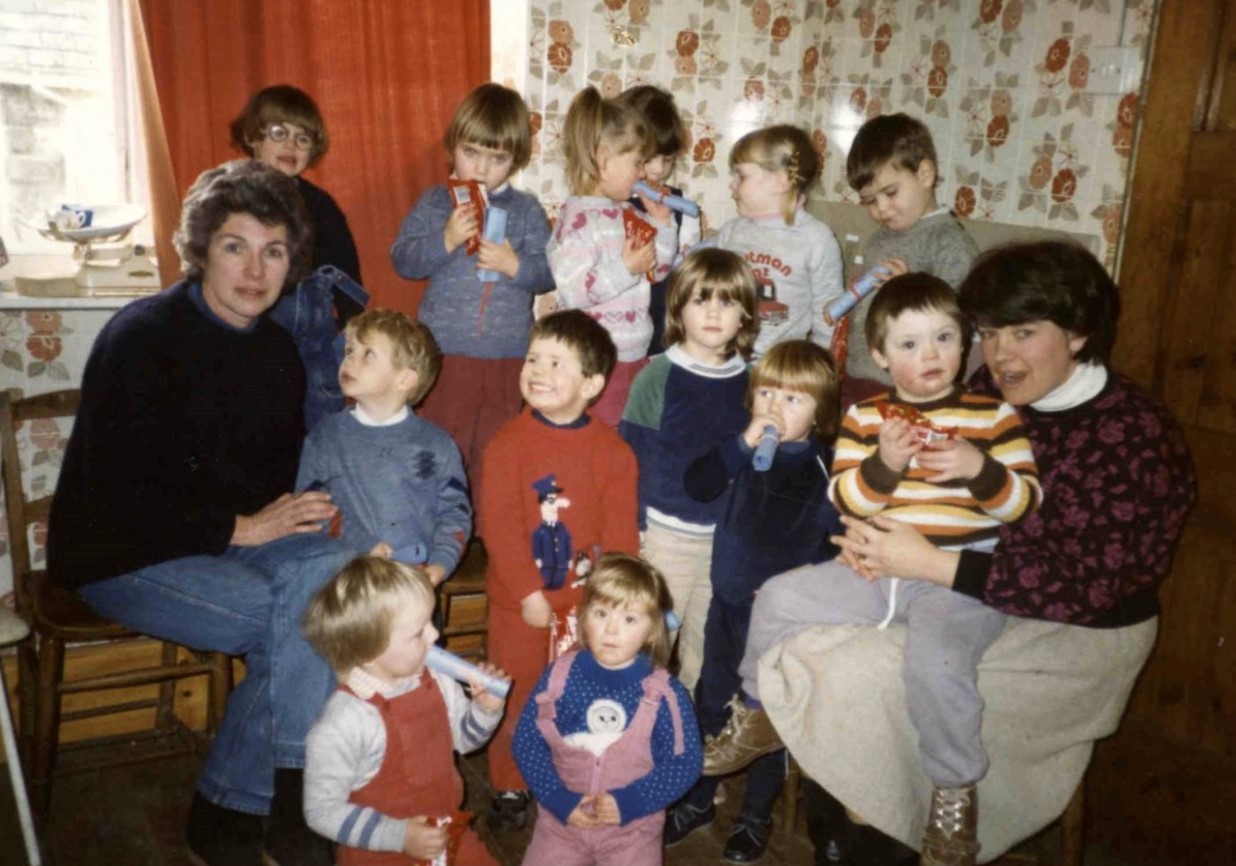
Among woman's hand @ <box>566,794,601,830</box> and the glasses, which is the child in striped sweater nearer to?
woman's hand @ <box>566,794,601,830</box>

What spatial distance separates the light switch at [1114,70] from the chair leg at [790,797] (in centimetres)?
168

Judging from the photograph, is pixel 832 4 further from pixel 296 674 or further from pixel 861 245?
pixel 296 674

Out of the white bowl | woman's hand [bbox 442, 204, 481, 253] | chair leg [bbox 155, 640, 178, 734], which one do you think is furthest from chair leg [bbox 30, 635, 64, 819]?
woman's hand [bbox 442, 204, 481, 253]

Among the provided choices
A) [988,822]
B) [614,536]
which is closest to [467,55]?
[614,536]

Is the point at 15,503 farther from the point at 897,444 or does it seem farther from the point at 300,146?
the point at 897,444

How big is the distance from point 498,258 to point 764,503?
928 mm

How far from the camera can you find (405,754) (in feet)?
5.32

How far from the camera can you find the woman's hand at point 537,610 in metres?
1.95

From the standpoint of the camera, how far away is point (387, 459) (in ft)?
6.71

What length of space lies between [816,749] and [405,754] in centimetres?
71

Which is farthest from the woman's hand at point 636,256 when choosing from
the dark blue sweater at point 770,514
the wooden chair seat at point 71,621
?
the wooden chair seat at point 71,621

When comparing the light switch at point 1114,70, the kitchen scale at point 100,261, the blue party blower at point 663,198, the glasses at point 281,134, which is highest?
the light switch at point 1114,70

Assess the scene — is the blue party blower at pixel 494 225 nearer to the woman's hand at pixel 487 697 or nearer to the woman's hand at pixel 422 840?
the woman's hand at pixel 487 697

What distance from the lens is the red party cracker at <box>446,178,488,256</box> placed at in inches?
95.0
